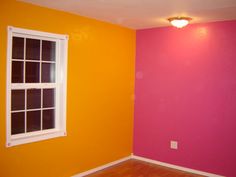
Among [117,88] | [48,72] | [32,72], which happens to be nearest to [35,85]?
[32,72]

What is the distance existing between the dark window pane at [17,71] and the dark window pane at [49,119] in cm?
62

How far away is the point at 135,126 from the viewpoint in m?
5.11

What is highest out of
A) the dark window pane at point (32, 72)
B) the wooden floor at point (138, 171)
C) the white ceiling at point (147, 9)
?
the white ceiling at point (147, 9)

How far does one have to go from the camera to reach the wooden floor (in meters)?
4.25

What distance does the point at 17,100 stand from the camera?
3404mm

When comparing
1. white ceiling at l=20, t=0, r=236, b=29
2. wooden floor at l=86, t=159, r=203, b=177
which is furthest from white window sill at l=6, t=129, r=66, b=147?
white ceiling at l=20, t=0, r=236, b=29

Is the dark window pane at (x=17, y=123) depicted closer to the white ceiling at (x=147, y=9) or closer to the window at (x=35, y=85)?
the window at (x=35, y=85)

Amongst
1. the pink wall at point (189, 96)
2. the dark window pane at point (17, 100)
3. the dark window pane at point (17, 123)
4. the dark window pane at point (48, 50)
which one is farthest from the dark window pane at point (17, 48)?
the pink wall at point (189, 96)

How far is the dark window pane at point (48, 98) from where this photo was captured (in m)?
3.74

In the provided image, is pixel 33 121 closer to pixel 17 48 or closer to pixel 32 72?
pixel 32 72

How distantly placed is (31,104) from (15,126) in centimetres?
35

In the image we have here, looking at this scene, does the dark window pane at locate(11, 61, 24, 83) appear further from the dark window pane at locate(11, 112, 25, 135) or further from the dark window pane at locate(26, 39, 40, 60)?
the dark window pane at locate(11, 112, 25, 135)

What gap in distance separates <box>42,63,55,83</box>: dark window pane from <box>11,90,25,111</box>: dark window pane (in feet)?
1.29

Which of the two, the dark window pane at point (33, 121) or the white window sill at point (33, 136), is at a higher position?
the dark window pane at point (33, 121)
